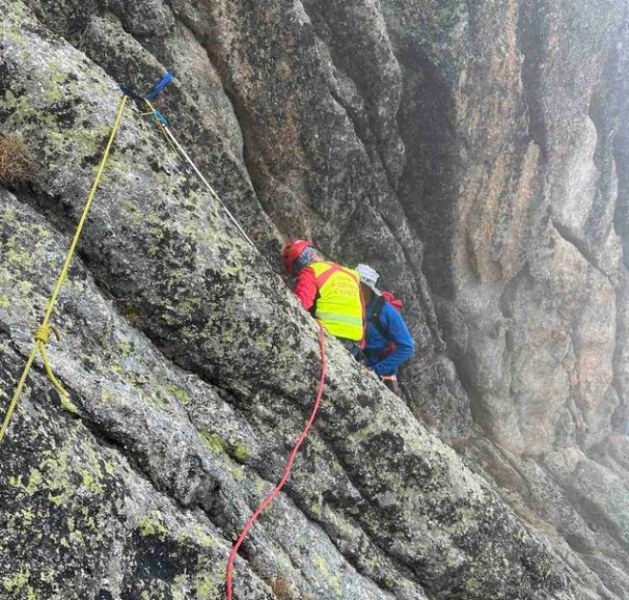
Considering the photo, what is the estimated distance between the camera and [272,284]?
10211mm

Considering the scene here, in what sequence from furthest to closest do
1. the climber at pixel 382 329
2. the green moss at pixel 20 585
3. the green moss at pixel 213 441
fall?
the climber at pixel 382 329 → the green moss at pixel 213 441 → the green moss at pixel 20 585

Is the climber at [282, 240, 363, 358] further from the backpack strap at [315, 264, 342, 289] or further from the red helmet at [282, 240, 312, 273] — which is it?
the red helmet at [282, 240, 312, 273]

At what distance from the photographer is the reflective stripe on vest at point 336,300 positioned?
12.4 metres

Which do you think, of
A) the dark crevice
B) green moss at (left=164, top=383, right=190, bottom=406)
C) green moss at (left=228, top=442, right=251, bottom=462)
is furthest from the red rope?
the dark crevice

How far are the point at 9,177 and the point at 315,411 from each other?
5.99 meters

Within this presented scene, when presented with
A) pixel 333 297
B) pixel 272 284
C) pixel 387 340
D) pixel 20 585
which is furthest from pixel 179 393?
pixel 387 340

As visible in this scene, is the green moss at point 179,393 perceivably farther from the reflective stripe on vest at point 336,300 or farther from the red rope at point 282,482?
the reflective stripe on vest at point 336,300

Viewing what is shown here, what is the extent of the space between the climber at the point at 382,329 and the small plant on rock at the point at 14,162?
7728 millimetres

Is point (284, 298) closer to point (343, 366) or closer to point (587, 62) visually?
point (343, 366)

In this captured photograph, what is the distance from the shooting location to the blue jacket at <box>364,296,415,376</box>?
1434 cm

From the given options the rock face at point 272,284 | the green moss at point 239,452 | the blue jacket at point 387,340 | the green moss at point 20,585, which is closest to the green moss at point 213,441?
the rock face at point 272,284

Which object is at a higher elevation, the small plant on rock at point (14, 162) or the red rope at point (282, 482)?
the small plant on rock at point (14, 162)

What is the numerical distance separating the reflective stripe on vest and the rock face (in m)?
1.51

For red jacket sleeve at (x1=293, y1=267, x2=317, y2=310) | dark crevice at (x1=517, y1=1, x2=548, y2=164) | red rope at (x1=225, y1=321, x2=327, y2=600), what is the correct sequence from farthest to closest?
dark crevice at (x1=517, y1=1, x2=548, y2=164)
red jacket sleeve at (x1=293, y1=267, x2=317, y2=310)
red rope at (x1=225, y1=321, x2=327, y2=600)
